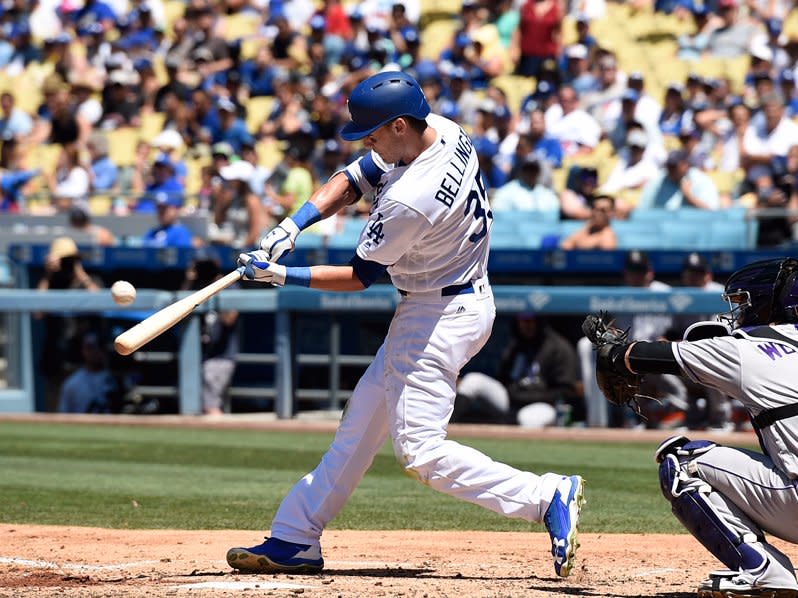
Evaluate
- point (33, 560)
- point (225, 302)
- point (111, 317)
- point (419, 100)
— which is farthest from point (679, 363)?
point (111, 317)

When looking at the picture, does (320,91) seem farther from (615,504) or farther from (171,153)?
(615,504)

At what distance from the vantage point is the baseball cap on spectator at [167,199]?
509 inches

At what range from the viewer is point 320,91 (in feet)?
51.4

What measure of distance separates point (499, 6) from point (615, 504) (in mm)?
9956

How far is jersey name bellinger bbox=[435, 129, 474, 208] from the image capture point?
462 cm

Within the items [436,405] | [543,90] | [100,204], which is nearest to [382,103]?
[436,405]

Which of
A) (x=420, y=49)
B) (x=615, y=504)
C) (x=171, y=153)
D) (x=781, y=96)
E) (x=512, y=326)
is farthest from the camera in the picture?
(x=420, y=49)

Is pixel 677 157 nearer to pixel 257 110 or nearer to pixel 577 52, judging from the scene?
pixel 577 52

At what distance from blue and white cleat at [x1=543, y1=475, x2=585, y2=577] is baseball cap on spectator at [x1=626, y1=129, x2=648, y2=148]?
8.18 meters

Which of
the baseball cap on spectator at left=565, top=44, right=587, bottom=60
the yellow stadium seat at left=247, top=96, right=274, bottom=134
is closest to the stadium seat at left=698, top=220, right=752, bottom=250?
the baseball cap on spectator at left=565, top=44, right=587, bottom=60

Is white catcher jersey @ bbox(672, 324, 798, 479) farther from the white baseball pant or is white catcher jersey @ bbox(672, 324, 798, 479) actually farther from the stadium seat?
the stadium seat

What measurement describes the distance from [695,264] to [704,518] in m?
6.67

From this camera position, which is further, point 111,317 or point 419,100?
point 111,317

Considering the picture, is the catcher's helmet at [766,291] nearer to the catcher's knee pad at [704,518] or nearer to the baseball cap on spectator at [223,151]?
the catcher's knee pad at [704,518]
